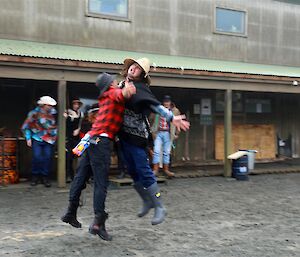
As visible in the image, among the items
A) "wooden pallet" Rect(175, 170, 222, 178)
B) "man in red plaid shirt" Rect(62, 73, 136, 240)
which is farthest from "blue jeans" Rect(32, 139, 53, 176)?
"man in red plaid shirt" Rect(62, 73, 136, 240)

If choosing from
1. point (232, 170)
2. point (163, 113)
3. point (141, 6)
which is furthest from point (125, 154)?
point (141, 6)

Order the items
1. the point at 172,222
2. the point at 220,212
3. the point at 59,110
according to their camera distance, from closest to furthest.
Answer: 1. the point at 172,222
2. the point at 220,212
3. the point at 59,110

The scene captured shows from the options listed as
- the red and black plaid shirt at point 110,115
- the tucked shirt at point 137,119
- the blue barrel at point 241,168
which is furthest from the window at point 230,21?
the red and black plaid shirt at point 110,115

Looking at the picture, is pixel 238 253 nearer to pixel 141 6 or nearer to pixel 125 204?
pixel 125 204

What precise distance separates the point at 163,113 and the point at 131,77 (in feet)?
2.12

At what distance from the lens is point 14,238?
4.82 metres

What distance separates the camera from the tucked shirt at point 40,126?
27.4 ft

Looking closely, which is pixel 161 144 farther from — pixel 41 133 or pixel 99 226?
pixel 99 226

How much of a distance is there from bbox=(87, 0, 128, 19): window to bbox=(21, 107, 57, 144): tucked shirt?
404 centimetres

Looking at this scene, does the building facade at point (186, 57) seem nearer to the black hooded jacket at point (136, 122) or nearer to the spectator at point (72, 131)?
the spectator at point (72, 131)

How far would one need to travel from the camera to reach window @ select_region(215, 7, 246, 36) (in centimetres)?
1348

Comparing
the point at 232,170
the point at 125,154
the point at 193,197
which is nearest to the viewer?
the point at 125,154

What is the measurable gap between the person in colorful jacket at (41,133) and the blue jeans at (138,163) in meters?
4.16

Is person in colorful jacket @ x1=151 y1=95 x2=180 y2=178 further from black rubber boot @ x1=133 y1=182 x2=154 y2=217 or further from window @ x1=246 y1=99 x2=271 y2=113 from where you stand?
window @ x1=246 y1=99 x2=271 y2=113
